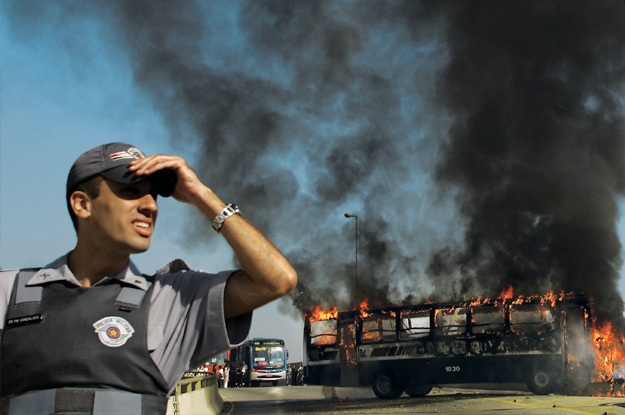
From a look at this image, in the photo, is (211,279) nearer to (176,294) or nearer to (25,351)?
(176,294)

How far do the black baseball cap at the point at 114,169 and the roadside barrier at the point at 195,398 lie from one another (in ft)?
31.8

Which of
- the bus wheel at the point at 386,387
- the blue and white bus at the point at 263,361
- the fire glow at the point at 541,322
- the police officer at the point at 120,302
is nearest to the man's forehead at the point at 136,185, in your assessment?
the police officer at the point at 120,302

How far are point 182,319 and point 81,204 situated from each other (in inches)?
20.3

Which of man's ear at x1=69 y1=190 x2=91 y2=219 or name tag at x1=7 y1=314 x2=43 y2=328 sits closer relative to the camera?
name tag at x1=7 y1=314 x2=43 y2=328

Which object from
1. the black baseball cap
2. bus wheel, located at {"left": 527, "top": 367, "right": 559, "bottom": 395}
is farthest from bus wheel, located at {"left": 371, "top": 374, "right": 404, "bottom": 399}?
the black baseball cap

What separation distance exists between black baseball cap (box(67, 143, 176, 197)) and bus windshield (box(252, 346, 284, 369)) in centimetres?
4139

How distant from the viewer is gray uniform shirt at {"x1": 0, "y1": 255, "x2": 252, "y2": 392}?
83.8 inches

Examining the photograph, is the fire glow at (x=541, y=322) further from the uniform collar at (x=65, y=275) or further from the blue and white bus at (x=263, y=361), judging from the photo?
the blue and white bus at (x=263, y=361)

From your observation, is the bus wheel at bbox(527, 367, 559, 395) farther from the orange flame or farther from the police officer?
the police officer

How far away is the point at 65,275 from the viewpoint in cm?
219

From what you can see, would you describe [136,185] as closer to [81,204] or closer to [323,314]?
[81,204]

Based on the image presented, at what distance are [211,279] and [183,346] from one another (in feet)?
0.75

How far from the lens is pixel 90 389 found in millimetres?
1974

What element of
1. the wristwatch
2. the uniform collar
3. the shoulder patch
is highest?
the wristwatch
